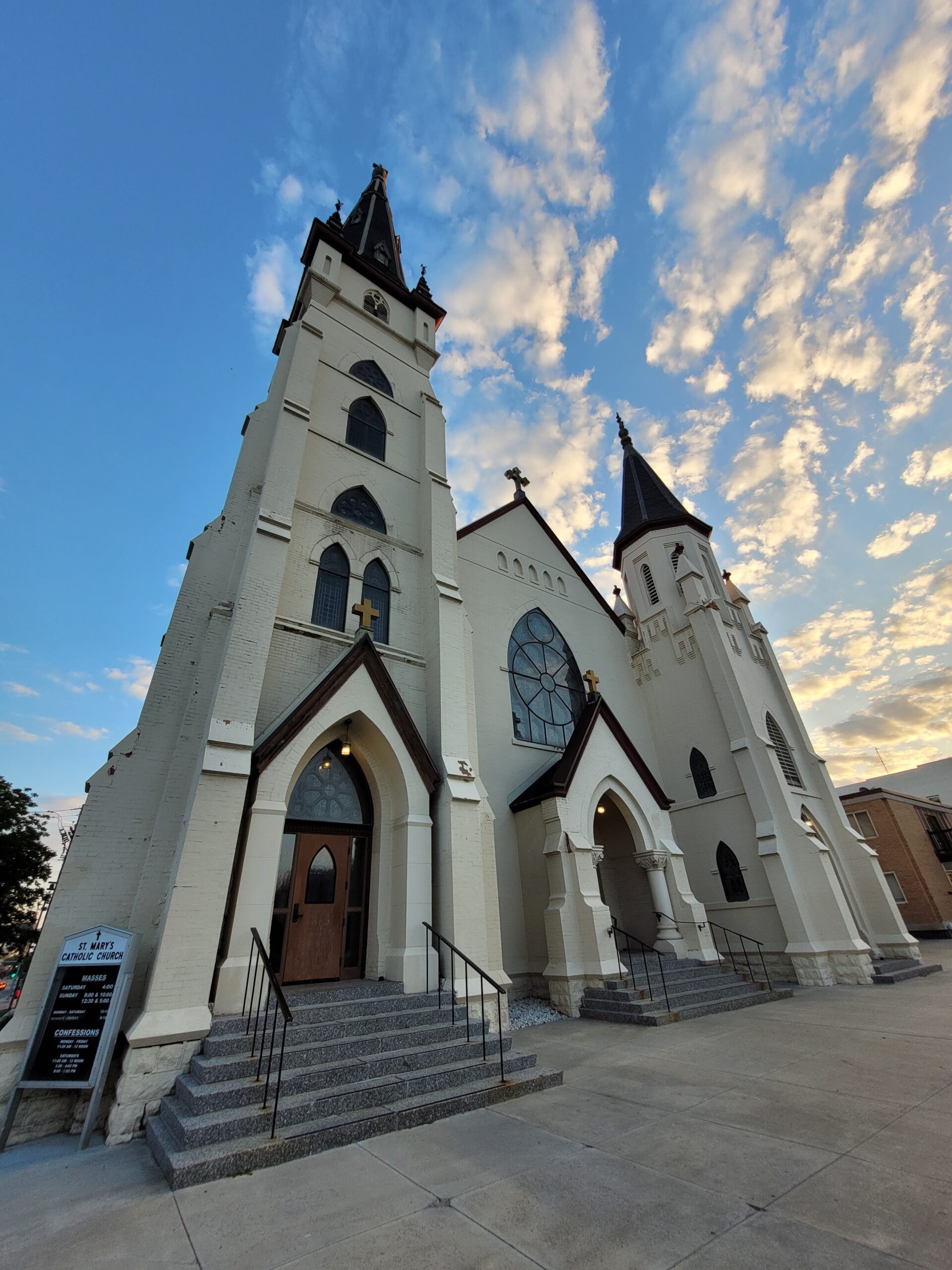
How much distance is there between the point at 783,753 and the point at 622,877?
6226 millimetres

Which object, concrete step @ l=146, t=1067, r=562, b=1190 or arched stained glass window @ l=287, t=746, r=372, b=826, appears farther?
arched stained glass window @ l=287, t=746, r=372, b=826

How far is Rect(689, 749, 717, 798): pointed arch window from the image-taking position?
49.2ft

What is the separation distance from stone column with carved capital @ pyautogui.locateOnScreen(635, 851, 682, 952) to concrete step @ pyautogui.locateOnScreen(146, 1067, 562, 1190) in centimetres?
724

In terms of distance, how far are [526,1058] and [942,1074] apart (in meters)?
4.01

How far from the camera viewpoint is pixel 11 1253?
3.03 m

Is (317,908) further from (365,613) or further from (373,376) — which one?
(373,376)

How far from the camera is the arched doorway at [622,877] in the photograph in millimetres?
12961

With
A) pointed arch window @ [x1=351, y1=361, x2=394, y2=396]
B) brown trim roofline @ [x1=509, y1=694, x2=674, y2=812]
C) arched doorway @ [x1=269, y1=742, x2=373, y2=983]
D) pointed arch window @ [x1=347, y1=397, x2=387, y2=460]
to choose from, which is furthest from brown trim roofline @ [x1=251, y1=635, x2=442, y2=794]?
pointed arch window @ [x1=351, y1=361, x2=394, y2=396]

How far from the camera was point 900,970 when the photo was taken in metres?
12.1

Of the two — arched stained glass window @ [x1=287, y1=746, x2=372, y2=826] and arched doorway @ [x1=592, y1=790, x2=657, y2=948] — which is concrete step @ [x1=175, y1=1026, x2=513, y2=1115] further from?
arched doorway @ [x1=592, y1=790, x2=657, y2=948]

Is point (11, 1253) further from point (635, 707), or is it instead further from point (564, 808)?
point (635, 707)

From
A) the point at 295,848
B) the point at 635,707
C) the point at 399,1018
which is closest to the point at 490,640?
the point at 635,707

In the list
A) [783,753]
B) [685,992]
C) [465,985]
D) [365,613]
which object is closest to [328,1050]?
[465,985]

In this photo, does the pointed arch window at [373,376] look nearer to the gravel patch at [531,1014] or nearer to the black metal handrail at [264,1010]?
the black metal handrail at [264,1010]
